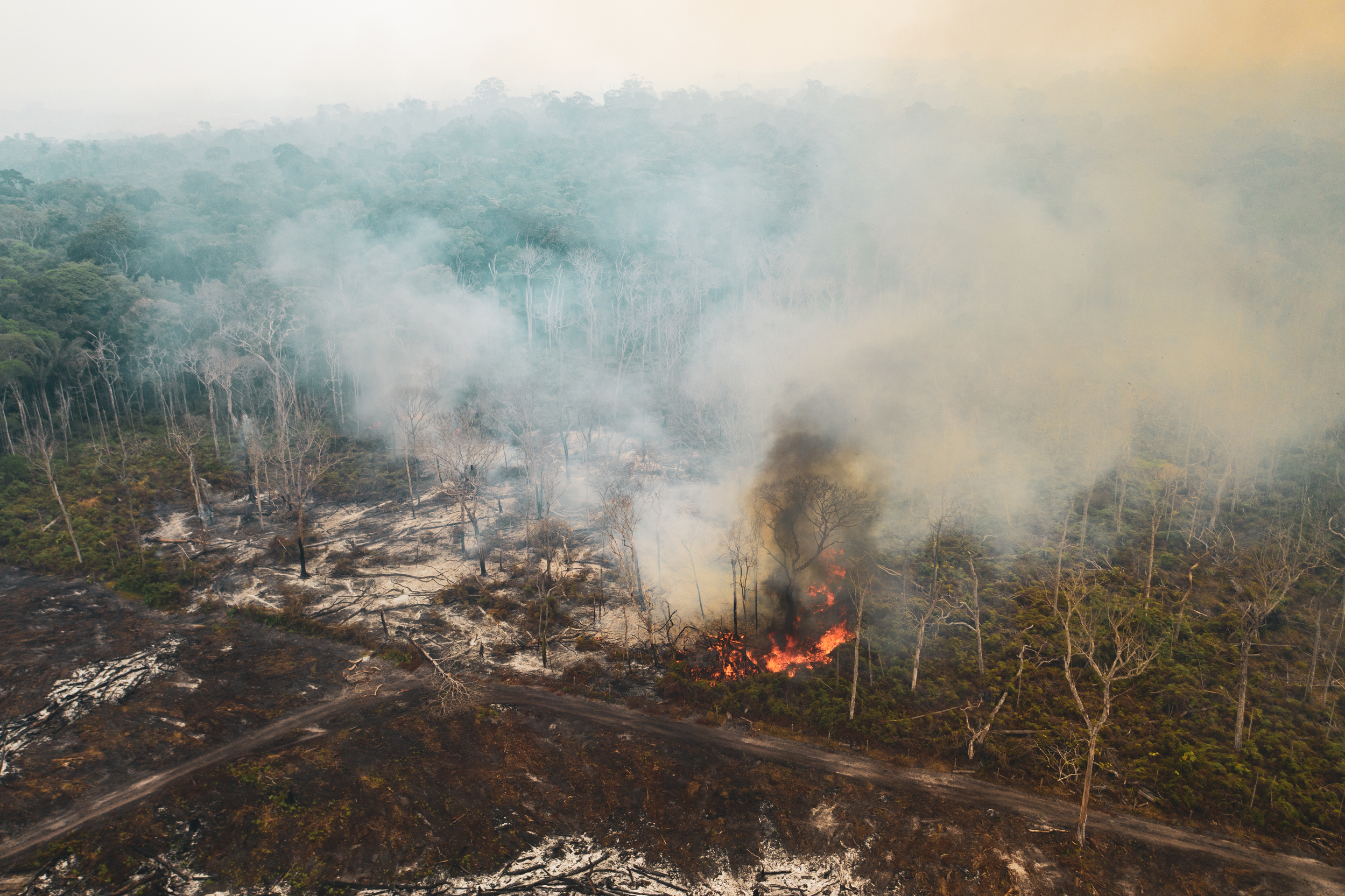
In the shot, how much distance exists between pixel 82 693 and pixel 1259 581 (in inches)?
2350

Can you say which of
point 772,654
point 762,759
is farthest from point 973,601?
point 762,759

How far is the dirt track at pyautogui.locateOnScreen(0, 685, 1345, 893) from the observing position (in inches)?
920

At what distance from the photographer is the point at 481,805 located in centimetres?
2577

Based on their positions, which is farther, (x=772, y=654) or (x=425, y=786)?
(x=772, y=654)

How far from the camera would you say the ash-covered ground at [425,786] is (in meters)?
22.7

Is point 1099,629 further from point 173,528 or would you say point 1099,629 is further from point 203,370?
point 203,370

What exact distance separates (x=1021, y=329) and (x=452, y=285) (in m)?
64.6

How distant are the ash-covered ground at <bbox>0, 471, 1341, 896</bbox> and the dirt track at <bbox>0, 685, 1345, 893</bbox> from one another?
22 centimetres

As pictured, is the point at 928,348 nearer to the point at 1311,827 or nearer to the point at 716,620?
the point at 716,620

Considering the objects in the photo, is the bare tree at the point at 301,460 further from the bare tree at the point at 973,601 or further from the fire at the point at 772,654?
the bare tree at the point at 973,601

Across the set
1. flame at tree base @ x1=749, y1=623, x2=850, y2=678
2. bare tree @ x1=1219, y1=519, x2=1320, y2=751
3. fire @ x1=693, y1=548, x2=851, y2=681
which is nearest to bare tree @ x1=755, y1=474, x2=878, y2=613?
fire @ x1=693, y1=548, x2=851, y2=681

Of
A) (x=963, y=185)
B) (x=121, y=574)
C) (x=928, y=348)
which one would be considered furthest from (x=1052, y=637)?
(x=963, y=185)

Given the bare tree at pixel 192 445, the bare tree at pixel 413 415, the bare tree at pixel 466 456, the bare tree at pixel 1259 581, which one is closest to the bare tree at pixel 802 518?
the bare tree at pixel 466 456

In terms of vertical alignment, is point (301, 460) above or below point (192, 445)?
above
